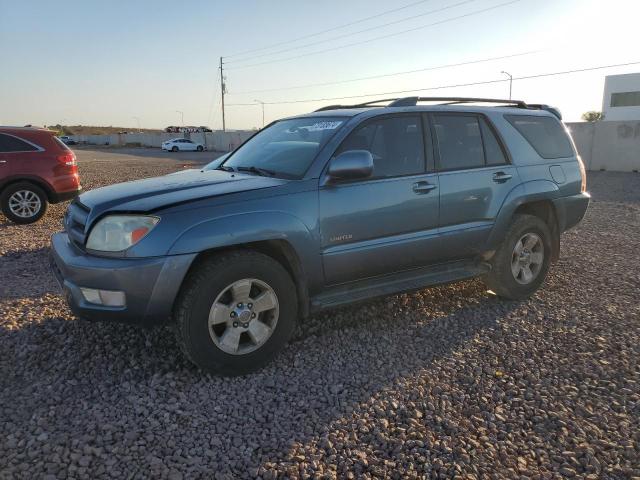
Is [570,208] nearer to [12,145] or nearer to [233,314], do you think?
[233,314]

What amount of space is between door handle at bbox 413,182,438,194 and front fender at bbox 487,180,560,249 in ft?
2.81

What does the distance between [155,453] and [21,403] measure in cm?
105

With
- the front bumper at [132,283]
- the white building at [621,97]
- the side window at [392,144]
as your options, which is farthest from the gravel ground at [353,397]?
the white building at [621,97]

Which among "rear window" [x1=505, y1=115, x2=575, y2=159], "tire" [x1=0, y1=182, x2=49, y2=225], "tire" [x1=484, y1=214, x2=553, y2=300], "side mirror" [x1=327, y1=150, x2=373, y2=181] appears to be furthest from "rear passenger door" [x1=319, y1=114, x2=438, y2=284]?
"tire" [x1=0, y1=182, x2=49, y2=225]

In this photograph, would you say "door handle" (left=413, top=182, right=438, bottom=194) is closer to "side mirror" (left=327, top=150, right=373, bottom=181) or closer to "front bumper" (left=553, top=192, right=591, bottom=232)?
"side mirror" (left=327, top=150, right=373, bottom=181)

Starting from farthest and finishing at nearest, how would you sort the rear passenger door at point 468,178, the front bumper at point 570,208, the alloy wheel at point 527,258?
1. the front bumper at point 570,208
2. the alloy wheel at point 527,258
3. the rear passenger door at point 468,178

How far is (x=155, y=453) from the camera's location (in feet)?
8.82

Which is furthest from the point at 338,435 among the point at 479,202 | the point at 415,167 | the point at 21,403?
the point at 479,202

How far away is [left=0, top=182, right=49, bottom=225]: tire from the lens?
8.78 meters

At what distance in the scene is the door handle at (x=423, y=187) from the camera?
4156 mm

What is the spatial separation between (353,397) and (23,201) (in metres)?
7.92

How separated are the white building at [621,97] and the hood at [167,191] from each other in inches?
2380

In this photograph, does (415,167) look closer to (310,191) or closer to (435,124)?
(435,124)

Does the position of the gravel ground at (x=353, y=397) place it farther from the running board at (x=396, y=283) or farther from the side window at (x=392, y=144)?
the side window at (x=392, y=144)
